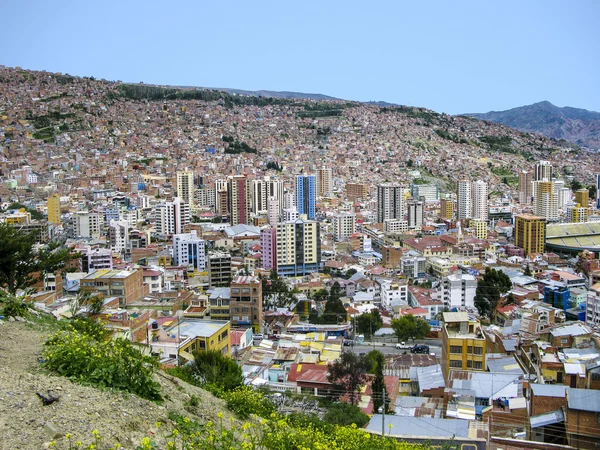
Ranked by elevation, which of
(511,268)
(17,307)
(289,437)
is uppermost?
(17,307)

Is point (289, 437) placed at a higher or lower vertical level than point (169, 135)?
lower

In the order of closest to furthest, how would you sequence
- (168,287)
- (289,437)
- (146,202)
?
(289,437), (168,287), (146,202)

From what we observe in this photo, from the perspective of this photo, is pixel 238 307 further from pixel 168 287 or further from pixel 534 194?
pixel 534 194

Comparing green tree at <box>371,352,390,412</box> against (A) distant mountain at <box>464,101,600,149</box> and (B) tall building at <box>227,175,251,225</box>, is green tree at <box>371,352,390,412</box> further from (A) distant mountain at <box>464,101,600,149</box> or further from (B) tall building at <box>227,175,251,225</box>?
(A) distant mountain at <box>464,101,600,149</box>

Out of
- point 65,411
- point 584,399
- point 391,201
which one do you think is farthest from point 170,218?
point 65,411

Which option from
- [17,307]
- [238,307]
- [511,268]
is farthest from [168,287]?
[17,307]

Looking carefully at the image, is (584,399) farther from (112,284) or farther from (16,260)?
(112,284)

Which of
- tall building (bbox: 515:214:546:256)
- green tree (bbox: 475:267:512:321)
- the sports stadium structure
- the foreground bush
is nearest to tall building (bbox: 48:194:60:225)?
green tree (bbox: 475:267:512:321)
